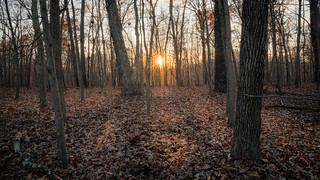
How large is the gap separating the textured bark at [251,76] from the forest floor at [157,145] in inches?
17.1

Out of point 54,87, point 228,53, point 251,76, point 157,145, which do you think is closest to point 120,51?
point 228,53

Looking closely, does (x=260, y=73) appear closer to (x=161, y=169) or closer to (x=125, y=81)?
(x=161, y=169)

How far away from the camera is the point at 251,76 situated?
3.00m

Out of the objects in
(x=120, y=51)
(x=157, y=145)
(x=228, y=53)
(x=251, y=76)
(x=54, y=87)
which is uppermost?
(x=120, y=51)

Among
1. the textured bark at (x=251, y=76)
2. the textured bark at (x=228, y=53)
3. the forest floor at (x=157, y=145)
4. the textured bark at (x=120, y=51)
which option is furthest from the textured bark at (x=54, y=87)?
the textured bark at (x=120, y=51)

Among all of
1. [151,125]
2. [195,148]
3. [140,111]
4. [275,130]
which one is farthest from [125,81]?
[275,130]

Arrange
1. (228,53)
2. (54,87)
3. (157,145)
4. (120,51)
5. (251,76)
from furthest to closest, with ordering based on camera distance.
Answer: (120,51), (228,53), (157,145), (54,87), (251,76)

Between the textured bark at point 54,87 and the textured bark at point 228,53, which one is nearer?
the textured bark at point 54,87

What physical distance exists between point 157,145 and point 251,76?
2.87 meters

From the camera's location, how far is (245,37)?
3.01m

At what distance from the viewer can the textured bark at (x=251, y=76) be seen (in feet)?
9.40

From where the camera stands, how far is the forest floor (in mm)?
3152

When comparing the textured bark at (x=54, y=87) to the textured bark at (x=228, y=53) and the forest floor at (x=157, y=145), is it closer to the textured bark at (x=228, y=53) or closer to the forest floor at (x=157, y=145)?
the forest floor at (x=157, y=145)

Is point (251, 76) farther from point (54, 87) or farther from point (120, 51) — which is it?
point (120, 51)
